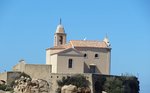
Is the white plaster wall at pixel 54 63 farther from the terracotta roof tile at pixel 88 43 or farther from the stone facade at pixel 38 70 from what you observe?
the terracotta roof tile at pixel 88 43

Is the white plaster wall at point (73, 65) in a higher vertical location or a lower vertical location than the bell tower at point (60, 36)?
lower

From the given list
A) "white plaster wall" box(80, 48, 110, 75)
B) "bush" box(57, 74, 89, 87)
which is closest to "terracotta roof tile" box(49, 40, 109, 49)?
"white plaster wall" box(80, 48, 110, 75)

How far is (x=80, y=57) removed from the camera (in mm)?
62719

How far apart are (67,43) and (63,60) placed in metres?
4.54

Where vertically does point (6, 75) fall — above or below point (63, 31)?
below

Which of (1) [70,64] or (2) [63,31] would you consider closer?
(1) [70,64]

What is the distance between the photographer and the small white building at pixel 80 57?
62.5 m

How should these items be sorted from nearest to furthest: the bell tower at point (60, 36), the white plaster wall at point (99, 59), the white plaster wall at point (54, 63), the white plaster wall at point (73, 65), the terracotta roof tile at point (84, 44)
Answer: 1. the white plaster wall at point (73, 65)
2. the white plaster wall at point (54, 63)
3. the white plaster wall at point (99, 59)
4. the terracotta roof tile at point (84, 44)
5. the bell tower at point (60, 36)

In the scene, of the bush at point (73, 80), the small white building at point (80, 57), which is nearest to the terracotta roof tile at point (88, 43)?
the small white building at point (80, 57)

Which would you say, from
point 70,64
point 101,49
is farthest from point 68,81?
point 101,49

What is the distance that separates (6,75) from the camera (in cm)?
6406

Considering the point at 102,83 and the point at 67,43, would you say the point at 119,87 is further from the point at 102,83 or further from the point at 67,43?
the point at 67,43

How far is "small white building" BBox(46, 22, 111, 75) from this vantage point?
6250cm

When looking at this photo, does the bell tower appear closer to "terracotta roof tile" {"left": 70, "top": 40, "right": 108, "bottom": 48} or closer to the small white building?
the small white building
